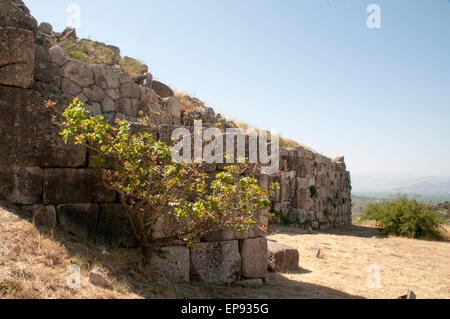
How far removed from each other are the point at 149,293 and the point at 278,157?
317 inches

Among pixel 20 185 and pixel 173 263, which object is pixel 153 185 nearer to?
pixel 173 263

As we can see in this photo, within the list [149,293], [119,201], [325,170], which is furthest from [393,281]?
[325,170]

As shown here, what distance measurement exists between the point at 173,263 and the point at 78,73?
5.28 m

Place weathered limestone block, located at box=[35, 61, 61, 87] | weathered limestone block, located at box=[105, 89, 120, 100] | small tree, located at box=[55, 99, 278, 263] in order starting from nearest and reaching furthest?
small tree, located at box=[55, 99, 278, 263] → weathered limestone block, located at box=[35, 61, 61, 87] → weathered limestone block, located at box=[105, 89, 120, 100]

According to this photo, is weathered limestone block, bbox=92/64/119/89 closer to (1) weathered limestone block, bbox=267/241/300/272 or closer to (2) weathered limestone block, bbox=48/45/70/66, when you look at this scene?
(2) weathered limestone block, bbox=48/45/70/66

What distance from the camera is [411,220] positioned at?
12000mm

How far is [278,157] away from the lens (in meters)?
11.4

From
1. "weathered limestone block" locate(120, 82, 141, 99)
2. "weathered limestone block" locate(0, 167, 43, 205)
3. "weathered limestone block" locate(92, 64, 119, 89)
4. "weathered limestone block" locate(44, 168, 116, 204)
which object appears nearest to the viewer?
"weathered limestone block" locate(0, 167, 43, 205)

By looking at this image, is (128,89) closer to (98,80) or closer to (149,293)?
(98,80)

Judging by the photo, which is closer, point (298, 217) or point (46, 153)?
point (46, 153)

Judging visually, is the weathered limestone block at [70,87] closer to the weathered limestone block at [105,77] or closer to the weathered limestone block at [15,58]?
the weathered limestone block at [105,77]

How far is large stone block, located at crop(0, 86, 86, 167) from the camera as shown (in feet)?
14.2

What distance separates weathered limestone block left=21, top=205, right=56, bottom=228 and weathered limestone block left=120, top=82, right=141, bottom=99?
497cm

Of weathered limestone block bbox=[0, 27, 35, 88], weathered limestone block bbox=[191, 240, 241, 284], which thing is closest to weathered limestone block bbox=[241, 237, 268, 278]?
weathered limestone block bbox=[191, 240, 241, 284]
